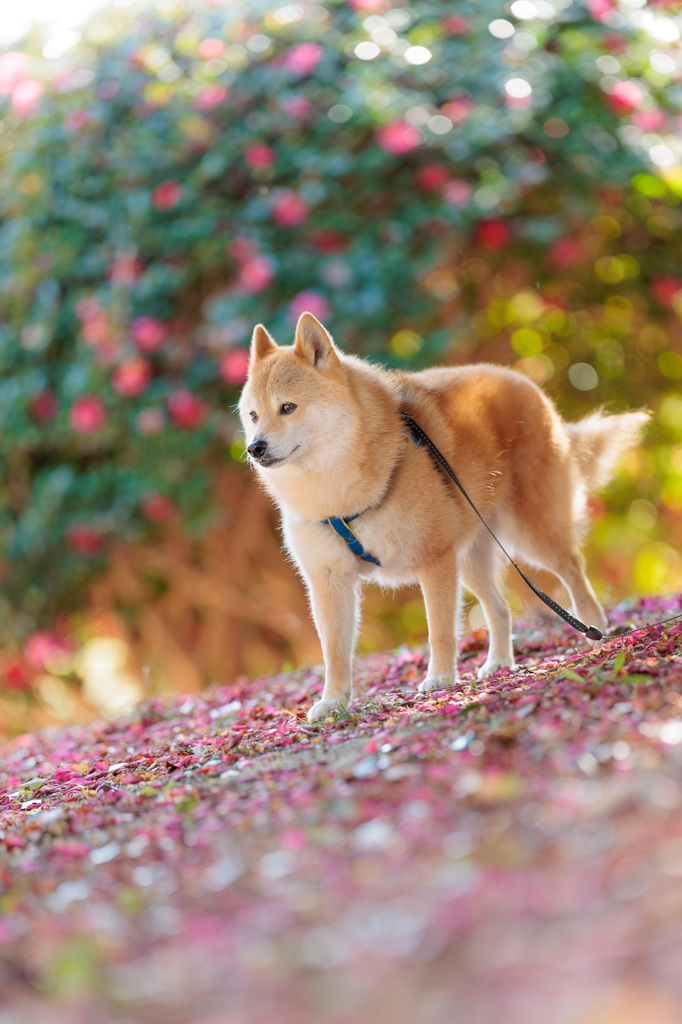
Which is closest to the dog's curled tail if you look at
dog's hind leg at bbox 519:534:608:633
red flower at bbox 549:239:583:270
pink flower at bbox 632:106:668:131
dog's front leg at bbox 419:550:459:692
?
dog's hind leg at bbox 519:534:608:633

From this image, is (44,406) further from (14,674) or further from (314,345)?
(314,345)

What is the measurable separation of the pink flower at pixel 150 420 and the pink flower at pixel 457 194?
6.89 ft

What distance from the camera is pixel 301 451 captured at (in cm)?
342

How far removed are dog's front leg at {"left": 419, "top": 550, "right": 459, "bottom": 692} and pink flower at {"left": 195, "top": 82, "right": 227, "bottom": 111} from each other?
3.70 meters

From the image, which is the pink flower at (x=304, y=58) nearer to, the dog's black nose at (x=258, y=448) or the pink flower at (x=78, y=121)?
the pink flower at (x=78, y=121)

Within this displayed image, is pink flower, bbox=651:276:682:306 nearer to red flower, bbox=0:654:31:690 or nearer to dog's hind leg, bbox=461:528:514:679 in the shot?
dog's hind leg, bbox=461:528:514:679

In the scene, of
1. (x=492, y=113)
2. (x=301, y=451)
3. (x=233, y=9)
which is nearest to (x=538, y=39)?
(x=492, y=113)

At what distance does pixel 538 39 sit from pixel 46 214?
10.6ft

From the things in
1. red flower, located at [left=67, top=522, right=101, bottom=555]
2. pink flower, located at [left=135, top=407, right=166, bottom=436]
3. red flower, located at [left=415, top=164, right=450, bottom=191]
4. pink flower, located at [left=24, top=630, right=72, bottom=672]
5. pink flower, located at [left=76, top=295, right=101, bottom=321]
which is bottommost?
pink flower, located at [left=24, top=630, right=72, bottom=672]

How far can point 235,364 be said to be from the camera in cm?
568

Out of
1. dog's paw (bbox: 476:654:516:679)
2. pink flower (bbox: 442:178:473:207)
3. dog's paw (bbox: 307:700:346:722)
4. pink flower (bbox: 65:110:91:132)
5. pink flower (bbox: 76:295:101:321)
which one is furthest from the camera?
pink flower (bbox: 65:110:91:132)

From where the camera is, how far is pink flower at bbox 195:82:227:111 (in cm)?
585

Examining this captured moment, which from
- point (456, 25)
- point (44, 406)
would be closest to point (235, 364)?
point (44, 406)

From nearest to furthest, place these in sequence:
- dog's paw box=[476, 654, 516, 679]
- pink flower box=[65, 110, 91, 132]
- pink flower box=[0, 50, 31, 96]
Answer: dog's paw box=[476, 654, 516, 679] → pink flower box=[65, 110, 91, 132] → pink flower box=[0, 50, 31, 96]
